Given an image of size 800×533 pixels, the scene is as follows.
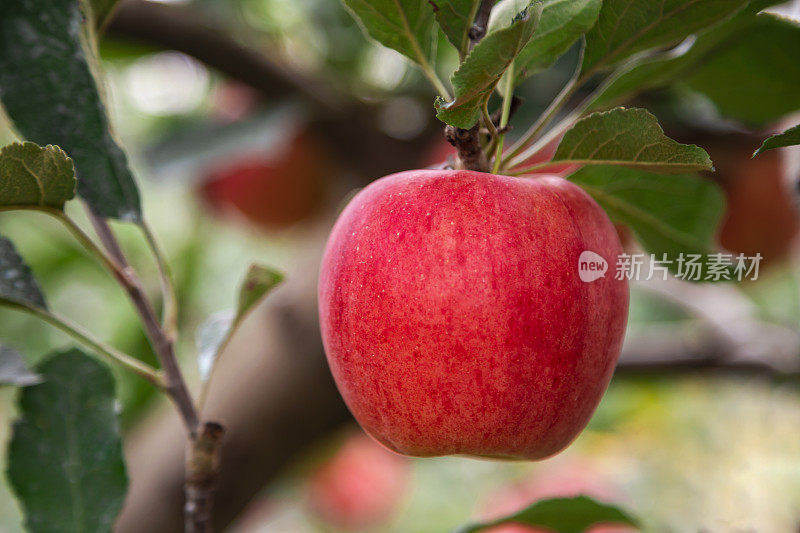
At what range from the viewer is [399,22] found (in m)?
0.40

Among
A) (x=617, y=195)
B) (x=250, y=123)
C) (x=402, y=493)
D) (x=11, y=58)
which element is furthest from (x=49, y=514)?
(x=402, y=493)

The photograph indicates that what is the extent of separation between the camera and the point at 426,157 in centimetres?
113

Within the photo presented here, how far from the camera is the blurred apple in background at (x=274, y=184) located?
50.1 inches

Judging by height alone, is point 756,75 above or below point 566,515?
above

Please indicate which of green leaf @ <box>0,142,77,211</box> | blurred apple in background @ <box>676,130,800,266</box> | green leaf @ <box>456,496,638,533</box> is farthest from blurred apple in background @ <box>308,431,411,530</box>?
green leaf @ <box>0,142,77,211</box>

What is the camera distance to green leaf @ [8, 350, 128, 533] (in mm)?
483

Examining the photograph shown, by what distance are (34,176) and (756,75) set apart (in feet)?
1.89

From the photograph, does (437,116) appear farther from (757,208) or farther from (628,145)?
(757,208)

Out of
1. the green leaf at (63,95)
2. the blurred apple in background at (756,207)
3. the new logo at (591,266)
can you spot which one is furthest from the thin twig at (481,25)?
the blurred apple in background at (756,207)

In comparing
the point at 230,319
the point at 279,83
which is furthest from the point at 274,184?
the point at 230,319

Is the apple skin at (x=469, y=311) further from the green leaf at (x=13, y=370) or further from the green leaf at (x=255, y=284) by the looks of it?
the green leaf at (x=13, y=370)

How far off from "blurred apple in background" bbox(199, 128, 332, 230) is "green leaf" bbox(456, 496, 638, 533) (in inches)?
32.8

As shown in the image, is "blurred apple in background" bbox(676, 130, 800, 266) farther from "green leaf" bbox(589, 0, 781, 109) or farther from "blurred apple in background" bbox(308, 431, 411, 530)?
"blurred apple in background" bbox(308, 431, 411, 530)

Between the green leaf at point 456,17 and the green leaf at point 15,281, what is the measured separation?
291mm
